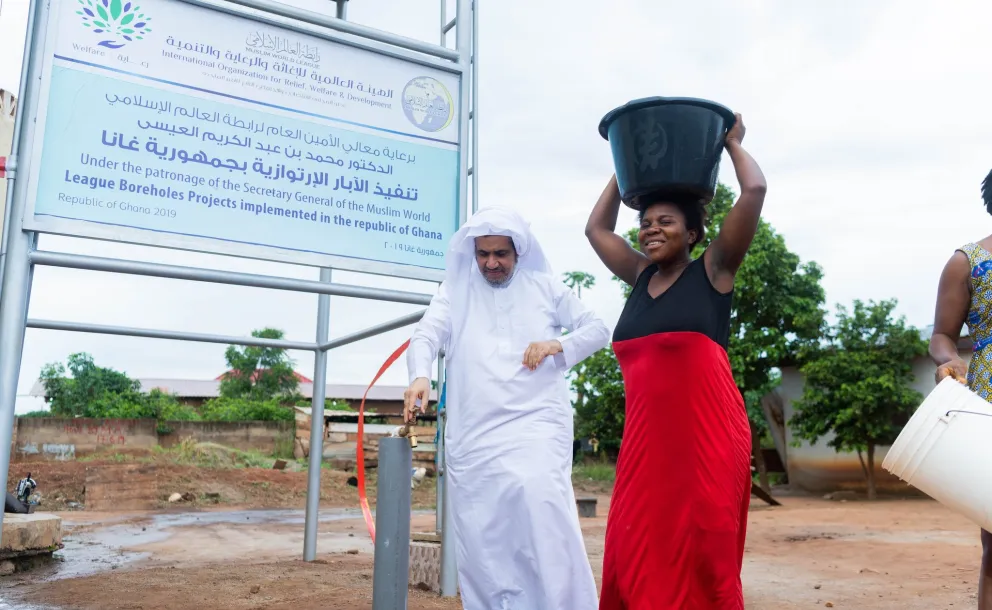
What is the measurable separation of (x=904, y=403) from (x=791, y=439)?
4.23 metres

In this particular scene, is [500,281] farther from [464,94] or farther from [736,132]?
[464,94]

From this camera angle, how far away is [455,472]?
298cm

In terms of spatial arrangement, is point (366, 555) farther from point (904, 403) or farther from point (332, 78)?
point (904, 403)

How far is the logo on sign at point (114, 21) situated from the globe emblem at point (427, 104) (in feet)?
4.68

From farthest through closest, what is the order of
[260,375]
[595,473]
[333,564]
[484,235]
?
[260,375] < [595,473] < [333,564] < [484,235]

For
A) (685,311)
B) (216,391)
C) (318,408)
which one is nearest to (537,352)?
(685,311)

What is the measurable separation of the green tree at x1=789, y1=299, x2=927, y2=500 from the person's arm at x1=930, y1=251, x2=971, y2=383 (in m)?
16.1

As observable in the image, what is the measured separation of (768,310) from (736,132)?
18.6m

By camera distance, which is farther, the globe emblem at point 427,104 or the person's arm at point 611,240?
the globe emblem at point 427,104

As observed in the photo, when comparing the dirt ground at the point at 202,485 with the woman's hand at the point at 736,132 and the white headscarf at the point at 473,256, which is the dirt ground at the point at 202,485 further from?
the woman's hand at the point at 736,132

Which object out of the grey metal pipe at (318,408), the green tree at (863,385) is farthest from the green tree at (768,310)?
the grey metal pipe at (318,408)

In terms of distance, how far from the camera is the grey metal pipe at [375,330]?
4.79m

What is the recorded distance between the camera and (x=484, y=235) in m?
3.19

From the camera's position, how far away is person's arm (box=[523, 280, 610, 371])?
285cm
